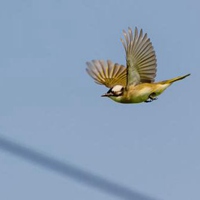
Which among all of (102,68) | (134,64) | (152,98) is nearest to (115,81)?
(102,68)

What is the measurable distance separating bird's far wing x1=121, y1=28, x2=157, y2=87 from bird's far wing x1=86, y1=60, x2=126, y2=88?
0.37 meters

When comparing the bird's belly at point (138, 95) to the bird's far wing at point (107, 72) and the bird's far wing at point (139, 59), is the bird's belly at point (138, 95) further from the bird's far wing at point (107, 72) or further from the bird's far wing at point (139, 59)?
the bird's far wing at point (107, 72)

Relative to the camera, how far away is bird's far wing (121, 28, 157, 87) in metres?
2.31

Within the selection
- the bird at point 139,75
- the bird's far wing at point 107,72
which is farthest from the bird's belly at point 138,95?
the bird's far wing at point 107,72

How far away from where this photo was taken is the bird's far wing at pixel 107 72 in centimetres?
285

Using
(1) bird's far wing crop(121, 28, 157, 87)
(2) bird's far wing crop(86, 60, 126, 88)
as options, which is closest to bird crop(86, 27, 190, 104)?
(1) bird's far wing crop(121, 28, 157, 87)

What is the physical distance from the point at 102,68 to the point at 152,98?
897mm

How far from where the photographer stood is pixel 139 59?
2355mm

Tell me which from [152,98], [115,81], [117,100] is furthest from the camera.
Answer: [115,81]

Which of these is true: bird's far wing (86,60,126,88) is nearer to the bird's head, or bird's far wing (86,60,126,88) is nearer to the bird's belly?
the bird's head

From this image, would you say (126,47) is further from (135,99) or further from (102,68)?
(102,68)

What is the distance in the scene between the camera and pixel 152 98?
2.18m

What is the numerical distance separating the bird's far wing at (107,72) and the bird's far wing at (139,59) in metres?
0.37

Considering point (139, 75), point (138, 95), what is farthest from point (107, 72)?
point (138, 95)
